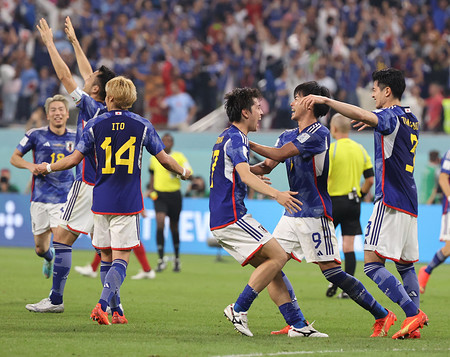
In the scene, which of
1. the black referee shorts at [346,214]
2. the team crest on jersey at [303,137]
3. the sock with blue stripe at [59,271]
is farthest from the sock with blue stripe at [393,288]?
the black referee shorts at [346,214]

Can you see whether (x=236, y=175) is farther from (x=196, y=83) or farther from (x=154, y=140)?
(x=196, y=83)

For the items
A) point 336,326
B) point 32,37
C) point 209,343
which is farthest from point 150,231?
point 209,343

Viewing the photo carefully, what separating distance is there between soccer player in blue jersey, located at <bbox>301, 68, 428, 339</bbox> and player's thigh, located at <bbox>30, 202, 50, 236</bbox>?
176 inches

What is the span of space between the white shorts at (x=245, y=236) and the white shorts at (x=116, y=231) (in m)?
1.17

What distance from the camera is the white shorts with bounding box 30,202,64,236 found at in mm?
10305

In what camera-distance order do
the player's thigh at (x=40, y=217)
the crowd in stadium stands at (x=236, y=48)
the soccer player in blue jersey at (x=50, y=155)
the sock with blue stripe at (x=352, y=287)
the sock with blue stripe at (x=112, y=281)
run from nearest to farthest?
the sock with blue stripe at (x=352, y=287)
the sock with blue stripe at (x=112, y=281)
the soccer player in blue jersey at (x=50, y=155)
the player's thigh at (x=40, y=217)
the crowd in stadium stands at (x=236, y=48)

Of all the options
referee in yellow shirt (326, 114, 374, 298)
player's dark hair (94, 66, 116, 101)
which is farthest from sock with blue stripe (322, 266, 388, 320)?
referee in yellow shirt (326, 114, 374, 298)

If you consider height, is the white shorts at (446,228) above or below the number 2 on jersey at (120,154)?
below

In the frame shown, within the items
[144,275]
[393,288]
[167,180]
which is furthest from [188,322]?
[167,180]

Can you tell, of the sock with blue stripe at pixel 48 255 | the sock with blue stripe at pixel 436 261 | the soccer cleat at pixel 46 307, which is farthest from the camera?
the sock with blue stripe at pixel 436 261

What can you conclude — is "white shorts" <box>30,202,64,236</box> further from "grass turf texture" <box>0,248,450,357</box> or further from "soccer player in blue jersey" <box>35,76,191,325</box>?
"soccer player in blue jersey" <box>35,76,191,325</box>

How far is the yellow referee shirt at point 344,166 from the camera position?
1129 cm

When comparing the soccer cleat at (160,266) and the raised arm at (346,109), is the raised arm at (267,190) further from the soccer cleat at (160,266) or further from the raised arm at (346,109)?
the soccer cleat at (160,266)

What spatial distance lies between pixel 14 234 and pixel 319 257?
1425cm
